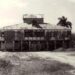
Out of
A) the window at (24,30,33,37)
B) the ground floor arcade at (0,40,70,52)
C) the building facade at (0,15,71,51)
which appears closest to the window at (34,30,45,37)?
the building facade at (0,15,71,51)

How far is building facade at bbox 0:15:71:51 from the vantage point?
63938 mm

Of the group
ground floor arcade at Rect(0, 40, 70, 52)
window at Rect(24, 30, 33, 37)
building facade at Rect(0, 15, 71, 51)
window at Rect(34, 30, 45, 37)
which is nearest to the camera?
window at Rect(24, 30, 33, 37)

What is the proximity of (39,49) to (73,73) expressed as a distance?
3404 cm

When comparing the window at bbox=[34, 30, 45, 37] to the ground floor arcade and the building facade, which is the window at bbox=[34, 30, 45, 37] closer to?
the building facade

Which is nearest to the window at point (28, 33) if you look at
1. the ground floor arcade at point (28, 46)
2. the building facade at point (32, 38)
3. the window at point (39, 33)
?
the building facade at point (32, 38)

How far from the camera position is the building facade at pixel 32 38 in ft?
210

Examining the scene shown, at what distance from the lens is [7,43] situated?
6488 cm

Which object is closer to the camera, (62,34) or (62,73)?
(62,73)

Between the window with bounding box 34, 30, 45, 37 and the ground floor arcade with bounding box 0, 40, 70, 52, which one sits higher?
the window with bounding box 34, 30, 45, 37

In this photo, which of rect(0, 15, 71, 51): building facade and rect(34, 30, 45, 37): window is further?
rect(34, 30, 45, 37): window

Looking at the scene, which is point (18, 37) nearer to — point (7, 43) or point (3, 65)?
point (7, 43)

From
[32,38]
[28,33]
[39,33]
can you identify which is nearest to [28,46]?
[32,38]

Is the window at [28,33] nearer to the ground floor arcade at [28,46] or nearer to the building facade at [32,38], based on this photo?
the building facade at [32,38]

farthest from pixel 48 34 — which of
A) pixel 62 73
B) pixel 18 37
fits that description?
pixel 62 73
